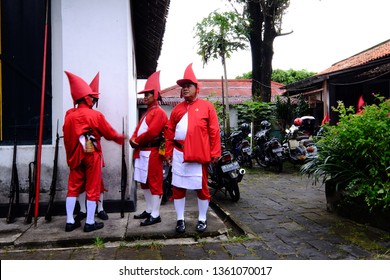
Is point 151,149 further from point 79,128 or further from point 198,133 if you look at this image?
point 79,128

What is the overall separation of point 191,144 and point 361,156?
213 cm

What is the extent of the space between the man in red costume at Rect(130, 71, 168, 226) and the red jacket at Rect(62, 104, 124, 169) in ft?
1.44

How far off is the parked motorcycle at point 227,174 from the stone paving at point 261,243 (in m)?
0.71

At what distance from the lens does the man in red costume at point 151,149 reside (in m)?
4.67

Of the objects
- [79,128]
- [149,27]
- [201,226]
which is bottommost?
[201,226]

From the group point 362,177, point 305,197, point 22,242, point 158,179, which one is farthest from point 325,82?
point 22,242

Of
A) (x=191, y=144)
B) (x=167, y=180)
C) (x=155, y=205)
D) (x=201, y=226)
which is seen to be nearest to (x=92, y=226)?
(x=155, y=205)

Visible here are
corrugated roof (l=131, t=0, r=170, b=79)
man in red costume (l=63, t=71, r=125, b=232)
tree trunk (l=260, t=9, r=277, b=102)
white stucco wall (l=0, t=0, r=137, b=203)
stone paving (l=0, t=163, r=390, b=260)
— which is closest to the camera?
stone paving (l=0, t=163, r=390, b=260)

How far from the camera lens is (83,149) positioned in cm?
438

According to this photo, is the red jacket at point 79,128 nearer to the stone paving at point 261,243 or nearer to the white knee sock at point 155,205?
the white knee sock at point 155,205

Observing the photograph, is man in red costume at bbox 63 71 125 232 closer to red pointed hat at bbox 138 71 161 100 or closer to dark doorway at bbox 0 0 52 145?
red pointed hat at bbox 138 71 161 100

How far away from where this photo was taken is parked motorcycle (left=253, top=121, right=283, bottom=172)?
398 inches

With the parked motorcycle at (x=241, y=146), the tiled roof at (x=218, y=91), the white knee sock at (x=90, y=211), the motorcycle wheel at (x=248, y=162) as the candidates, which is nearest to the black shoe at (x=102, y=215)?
the white knee sock at (x=90, y=211)

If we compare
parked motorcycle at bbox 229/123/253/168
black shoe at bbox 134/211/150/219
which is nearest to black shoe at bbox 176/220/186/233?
black shoe at bbox 134/211/150/219
